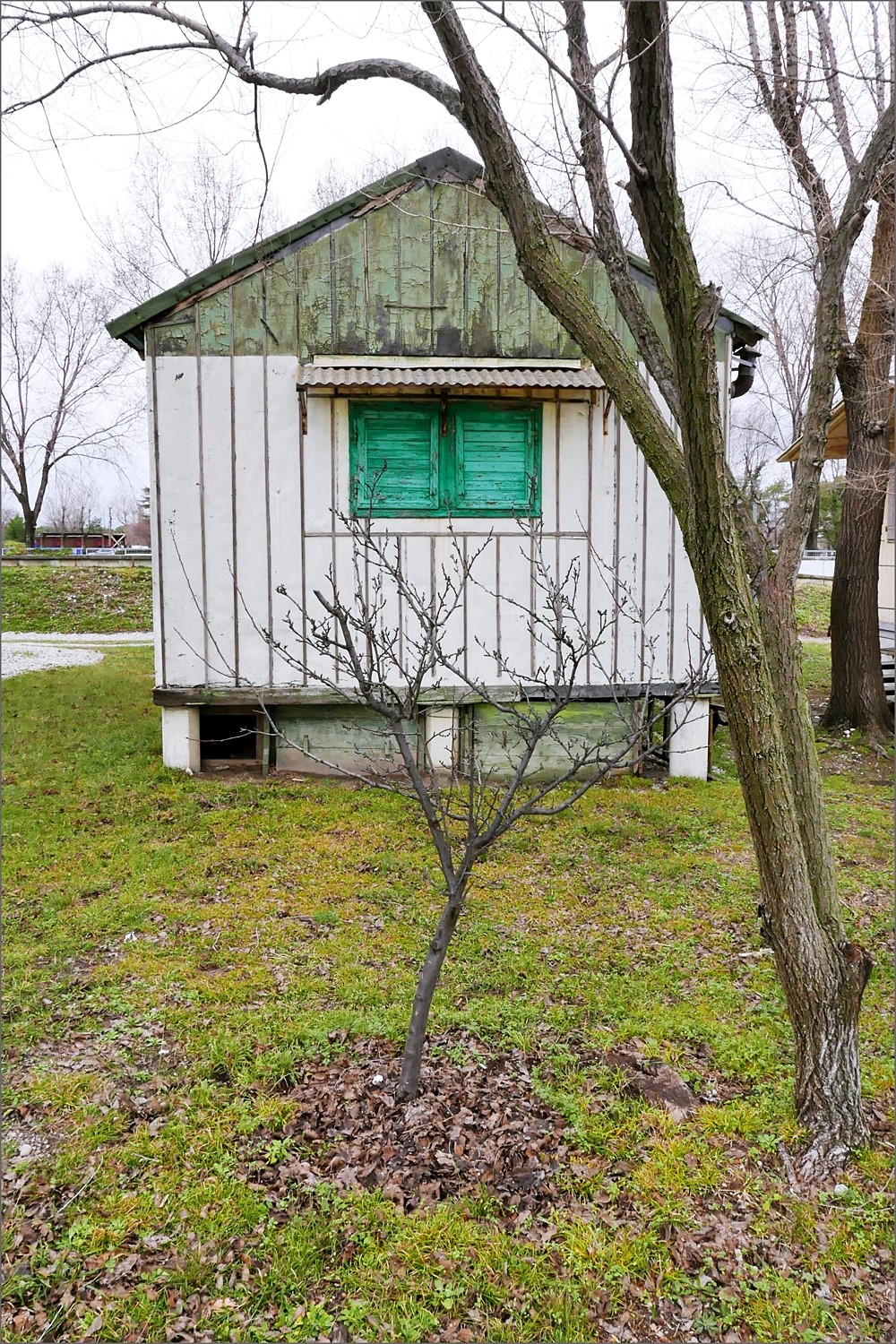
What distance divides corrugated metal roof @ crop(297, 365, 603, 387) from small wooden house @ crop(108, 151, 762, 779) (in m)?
0.02

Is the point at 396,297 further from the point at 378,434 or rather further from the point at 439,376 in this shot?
the point at 378,434

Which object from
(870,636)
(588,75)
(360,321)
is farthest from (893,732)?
(588,75)

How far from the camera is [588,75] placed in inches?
145

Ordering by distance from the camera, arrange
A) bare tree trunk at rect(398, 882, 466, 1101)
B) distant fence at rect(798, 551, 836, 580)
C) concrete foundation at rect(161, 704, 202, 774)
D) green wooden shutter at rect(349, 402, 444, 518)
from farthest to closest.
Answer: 1. distant fence at rect(798, 551, 836, 580)
2. concrete foundation at rect(161, 704, 202, 774)
3. green wooden shutter at rect(349, 402, 444, 518)
4. bare tree trunk at rect(398, 882, 466, 1101)

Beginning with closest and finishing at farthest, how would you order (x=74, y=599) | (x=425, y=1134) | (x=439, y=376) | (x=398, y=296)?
(x=425, y=1134), (x=439, y=376), (x=398, y=296), (x=74, y=599)

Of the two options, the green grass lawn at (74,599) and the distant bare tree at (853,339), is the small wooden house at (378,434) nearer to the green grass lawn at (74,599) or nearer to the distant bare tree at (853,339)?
the distant bare tree at (853,339)

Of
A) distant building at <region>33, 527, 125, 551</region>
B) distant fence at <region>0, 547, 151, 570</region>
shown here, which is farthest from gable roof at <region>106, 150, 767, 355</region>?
distant building at <region>33, 527, 125, 551</region>

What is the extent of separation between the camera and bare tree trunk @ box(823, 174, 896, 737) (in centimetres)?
812

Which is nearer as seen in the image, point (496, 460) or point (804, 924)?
point (804, 924)

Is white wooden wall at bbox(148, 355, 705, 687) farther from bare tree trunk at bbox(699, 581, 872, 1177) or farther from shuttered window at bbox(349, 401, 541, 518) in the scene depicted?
bare tree trunk at bbox(699, 581, 872, 1177)

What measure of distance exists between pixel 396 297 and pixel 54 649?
1151 cm

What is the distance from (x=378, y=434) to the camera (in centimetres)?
685

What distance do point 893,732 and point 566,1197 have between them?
769 centimetres

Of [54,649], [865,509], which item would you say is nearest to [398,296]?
[865,509]
